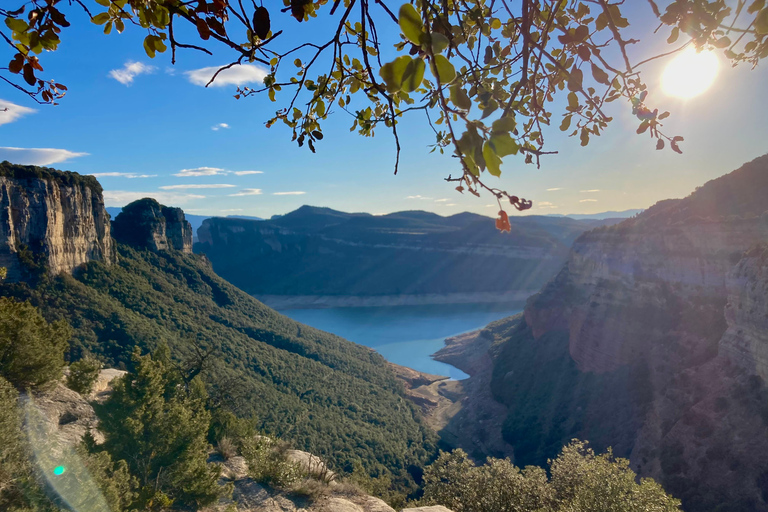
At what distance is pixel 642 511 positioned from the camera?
6750mm

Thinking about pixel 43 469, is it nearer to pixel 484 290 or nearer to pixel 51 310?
pixel 51 310

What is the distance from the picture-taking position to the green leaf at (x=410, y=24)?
2.71ft

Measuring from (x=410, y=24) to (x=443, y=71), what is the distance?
14cm

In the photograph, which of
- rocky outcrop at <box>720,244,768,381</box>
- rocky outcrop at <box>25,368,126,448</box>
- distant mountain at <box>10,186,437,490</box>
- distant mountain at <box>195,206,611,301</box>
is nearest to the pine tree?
rocky outcrop at <box>25,368,126,448</box>

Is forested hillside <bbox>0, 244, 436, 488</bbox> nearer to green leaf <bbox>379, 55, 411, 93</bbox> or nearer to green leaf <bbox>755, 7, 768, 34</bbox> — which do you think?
green leaf <bbox>379, 55, 411, 93</bbox>

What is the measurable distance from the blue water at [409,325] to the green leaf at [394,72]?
42.0 m

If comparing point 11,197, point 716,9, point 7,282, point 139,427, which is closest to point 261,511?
point 139,427

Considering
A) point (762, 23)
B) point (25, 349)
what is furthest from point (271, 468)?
point (762, 23)

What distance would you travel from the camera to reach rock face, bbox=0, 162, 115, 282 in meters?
18.1

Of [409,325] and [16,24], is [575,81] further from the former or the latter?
[409,325]

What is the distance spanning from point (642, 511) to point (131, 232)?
36316mm

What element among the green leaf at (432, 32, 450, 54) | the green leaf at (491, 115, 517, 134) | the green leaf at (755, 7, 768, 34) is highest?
the green leaf at (755, 7, 768, 34)

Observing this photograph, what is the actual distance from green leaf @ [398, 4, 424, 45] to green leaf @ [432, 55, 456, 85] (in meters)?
0.07

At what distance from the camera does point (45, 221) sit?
19750 mm
